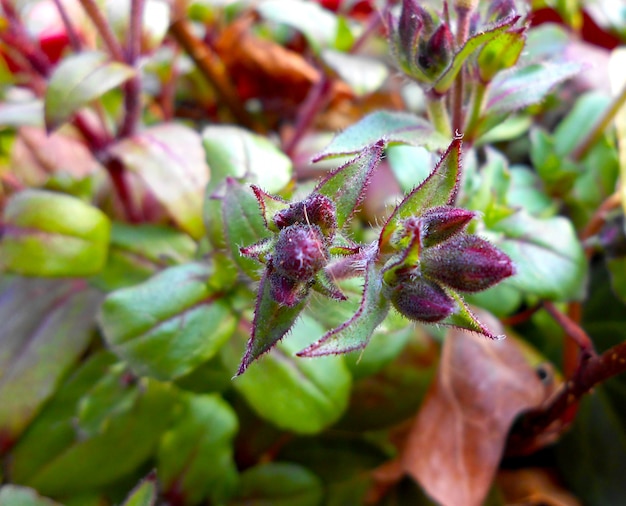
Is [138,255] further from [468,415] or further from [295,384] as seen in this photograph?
[468,415]

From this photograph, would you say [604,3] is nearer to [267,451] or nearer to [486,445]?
[486,445]

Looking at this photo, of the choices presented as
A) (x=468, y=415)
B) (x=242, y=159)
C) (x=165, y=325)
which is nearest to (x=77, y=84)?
(x=242, y=159)

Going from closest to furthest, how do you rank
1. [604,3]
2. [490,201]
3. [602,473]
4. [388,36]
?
[388,36] < [490,201] < [602,473] < [604,3]

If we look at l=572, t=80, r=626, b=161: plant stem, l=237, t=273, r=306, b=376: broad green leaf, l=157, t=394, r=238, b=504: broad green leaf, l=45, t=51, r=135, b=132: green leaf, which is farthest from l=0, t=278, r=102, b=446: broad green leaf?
l=572, t=80, r=626, b=161: plant stem

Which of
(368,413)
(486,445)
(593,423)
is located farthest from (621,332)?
(368,413)

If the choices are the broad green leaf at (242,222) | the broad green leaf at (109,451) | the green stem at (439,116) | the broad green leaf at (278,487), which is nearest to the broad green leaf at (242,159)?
the broad green leaf at (242,222)

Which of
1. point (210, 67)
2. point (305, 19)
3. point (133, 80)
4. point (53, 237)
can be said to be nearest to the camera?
point (53, 237)

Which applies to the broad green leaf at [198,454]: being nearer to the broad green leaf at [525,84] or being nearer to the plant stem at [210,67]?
the broad green leaf at [525,84]
